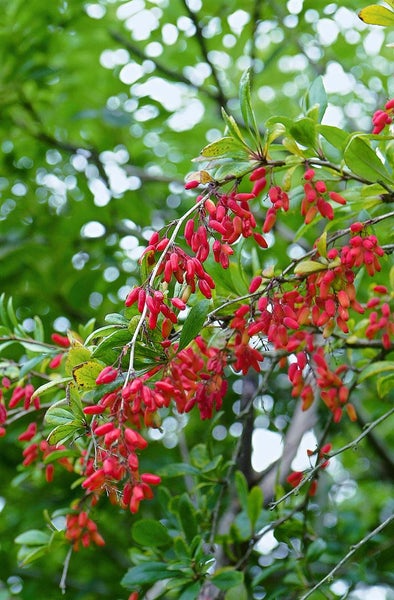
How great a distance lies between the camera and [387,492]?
434 centimetres

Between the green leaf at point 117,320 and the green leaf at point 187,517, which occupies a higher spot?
the green leaf at point 117,320

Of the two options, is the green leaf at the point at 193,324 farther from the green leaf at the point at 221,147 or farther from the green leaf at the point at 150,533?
the green leaf at the point at 150,533

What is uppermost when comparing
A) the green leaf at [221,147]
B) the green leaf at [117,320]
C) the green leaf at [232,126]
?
the green leaf at [232,126]

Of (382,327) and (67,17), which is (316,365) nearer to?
(382,327)

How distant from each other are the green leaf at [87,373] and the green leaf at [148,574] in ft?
2.39

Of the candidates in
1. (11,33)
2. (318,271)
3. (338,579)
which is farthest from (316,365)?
(11,33)

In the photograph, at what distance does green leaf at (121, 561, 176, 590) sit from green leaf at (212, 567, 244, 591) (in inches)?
3.9

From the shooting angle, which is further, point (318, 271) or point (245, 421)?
point (245, 421)

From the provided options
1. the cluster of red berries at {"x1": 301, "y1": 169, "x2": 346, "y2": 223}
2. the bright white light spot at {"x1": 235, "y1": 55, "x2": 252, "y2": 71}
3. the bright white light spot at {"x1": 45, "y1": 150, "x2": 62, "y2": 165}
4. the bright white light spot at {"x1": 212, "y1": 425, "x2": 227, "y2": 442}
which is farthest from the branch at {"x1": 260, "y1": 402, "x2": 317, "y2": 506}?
the bright white light spot at {"x1": 235, "y1": 55, "x2": 252, "y2": 71}

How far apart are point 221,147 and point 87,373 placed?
0.49 meters

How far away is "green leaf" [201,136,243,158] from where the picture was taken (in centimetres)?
150

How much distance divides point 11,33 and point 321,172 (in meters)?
1.73

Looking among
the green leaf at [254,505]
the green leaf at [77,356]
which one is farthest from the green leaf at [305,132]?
the green leaf at [254,505]

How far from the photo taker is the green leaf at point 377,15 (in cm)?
151
